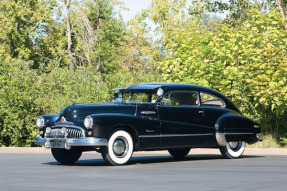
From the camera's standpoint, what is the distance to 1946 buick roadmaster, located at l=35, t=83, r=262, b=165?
38.5 feet

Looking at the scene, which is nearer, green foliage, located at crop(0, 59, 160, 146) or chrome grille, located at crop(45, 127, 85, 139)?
chrome grille, located at crop(45, 127, 85, 139)

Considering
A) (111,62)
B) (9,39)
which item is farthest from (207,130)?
(9,39)

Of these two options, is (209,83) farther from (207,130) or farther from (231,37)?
(207,130)

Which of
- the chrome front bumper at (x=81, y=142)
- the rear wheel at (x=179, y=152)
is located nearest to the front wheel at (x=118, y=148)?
the chrome front bumper at (x=81, y=142)

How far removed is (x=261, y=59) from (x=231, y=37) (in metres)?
2.14

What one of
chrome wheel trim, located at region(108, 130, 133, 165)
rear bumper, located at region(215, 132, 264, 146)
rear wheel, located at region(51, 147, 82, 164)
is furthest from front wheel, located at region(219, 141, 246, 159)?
rear wheel, located at region(51, 147, 82, 164)

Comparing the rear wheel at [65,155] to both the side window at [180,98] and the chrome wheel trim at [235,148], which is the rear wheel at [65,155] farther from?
the chrome wheel trim at [235,148]

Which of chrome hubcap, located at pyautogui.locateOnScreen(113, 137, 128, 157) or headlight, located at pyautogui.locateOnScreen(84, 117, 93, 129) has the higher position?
headlight, located at pyautogui.locateOnScreen(84, 117, 93, 129)

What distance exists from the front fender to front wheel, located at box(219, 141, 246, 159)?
331mm

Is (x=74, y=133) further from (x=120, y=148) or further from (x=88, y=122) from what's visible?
(x=120, y=148)

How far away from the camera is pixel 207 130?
43.5 feet

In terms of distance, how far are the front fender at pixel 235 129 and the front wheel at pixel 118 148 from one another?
2.46 m

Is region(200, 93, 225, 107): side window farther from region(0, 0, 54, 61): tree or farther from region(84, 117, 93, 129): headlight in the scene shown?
region(0, 0, 54, 61): tree

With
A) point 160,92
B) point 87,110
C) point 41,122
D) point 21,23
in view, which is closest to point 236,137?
point 160,92
